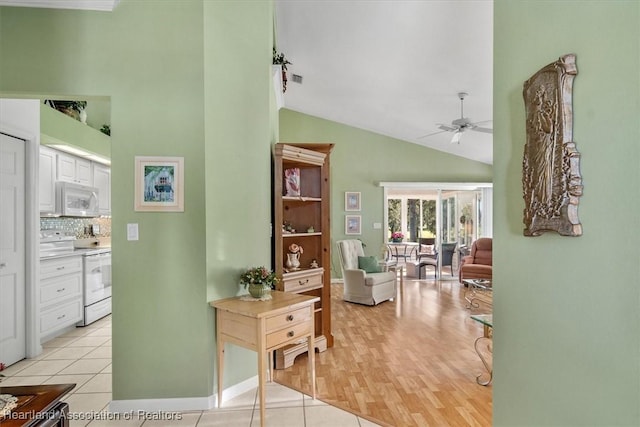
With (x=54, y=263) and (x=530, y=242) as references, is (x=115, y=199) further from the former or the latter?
(x=530, y=242)

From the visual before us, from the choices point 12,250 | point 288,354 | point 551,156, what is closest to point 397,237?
point 288,354

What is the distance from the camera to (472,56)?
3668mm

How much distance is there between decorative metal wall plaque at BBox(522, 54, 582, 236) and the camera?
3.11 ft

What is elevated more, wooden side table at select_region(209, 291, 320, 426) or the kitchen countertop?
the kitchen countertop

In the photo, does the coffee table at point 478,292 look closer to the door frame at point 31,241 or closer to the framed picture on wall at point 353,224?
the framed picture on wall at point 353,224

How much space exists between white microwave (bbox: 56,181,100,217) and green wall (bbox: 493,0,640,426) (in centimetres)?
486

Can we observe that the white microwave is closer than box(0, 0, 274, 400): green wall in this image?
No

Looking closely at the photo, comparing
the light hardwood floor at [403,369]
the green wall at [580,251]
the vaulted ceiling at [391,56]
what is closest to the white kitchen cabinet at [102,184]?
the vaulted ceiling at [391,56]

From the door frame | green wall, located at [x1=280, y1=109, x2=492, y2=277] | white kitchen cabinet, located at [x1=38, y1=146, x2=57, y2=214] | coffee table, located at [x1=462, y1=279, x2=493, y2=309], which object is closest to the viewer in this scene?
the door frame

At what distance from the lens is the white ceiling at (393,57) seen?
10.5 ft

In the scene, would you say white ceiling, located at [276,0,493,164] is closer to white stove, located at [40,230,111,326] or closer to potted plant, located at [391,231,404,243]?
potted plant, located at [391,231,404,243]

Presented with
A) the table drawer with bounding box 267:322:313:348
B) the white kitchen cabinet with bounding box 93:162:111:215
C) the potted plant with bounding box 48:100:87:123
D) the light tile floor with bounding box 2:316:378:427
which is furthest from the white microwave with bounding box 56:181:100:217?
the table drawer with bounding box 267:322:313:348

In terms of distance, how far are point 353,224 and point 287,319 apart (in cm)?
504

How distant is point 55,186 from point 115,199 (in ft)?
8.56
